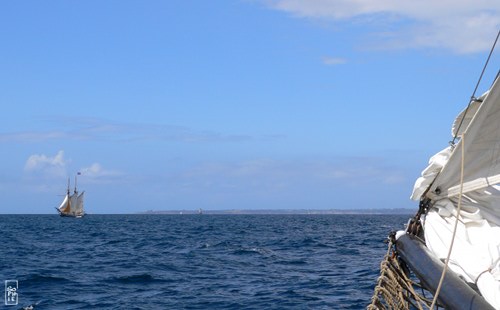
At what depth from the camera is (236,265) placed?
27.3 meters

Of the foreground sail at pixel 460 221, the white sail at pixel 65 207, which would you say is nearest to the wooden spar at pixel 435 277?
the foreground sail at pixel 460 221

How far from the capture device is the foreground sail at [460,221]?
6.16 m

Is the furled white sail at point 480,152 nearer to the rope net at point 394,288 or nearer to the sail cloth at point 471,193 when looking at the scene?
the sail cloth at point 471,193

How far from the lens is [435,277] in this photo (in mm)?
6445

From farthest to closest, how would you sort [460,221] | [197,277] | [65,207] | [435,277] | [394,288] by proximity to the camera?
1. [65,207]
2. [197,277]
3. [394,288]
4. [460,221]
5. [435,277]

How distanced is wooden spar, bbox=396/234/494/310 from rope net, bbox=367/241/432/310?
22 cm

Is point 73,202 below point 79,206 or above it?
above

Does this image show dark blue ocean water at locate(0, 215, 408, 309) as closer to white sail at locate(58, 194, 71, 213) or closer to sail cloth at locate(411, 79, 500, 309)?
sail cloth at locate(411, 79, 500, 309)

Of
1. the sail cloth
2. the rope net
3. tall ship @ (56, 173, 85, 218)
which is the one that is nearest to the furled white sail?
the sail cloth

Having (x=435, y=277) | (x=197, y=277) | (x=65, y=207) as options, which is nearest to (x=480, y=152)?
(x=435, y=277)

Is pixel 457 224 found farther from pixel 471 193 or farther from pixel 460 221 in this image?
pixel 471 193

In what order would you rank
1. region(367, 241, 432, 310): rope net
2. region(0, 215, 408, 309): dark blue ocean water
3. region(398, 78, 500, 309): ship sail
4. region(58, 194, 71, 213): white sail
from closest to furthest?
region(398, 78, 500, 309): ship sail
region(367, 241, 432, 310): rope net
region(0, 215, 408, 309): dark blue ocean water
region(58, 194, 71, 213): white sail

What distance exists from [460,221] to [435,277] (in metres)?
1.04

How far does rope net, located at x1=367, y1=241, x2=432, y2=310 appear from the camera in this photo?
23.4 feet
